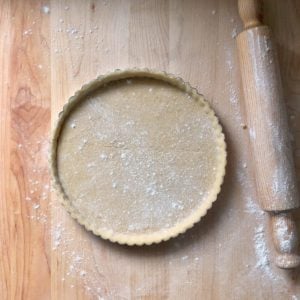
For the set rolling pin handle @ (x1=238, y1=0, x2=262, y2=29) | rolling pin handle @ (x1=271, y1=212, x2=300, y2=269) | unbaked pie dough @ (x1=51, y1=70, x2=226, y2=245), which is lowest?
rolling pin handle @ (x1=271, y1=212, x2=300, y2=269)

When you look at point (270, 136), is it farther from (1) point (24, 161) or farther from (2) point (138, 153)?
(1) point (24, 161)

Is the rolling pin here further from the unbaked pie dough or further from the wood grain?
the wood grain

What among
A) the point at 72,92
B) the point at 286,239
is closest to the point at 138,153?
the point at 72,92

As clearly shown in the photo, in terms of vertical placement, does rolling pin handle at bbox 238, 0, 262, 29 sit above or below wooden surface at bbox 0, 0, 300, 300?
A: above

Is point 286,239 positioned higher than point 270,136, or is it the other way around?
point 270,136

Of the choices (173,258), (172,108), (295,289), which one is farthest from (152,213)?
(295,289)

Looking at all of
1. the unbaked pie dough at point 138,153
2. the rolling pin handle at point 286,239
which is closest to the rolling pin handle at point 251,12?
the unbaked pie dough at point 138,153

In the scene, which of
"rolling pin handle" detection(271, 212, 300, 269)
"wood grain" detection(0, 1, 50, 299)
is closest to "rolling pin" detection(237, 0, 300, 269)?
"rolling pin handle" detection(271, 212, 300, 269)

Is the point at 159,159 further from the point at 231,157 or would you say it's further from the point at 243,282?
the point at 243,282
